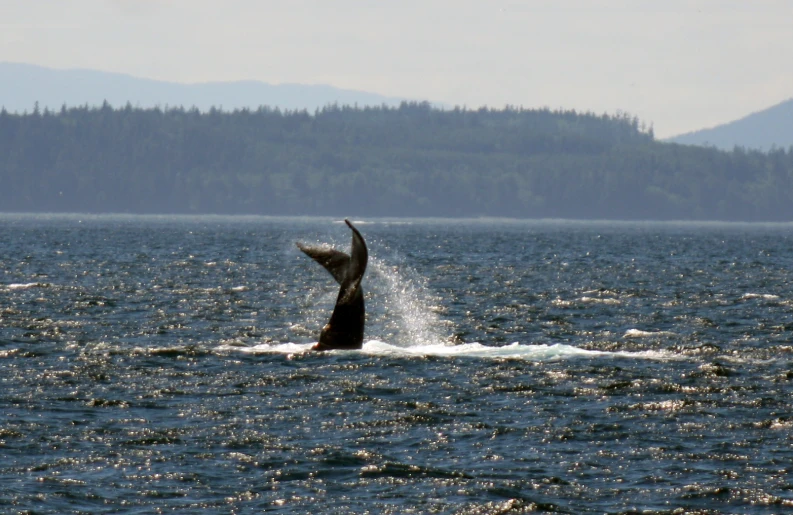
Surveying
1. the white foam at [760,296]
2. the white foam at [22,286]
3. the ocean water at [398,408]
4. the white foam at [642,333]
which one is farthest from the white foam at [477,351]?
the white foam at [22,286]

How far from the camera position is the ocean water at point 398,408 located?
1866 cm

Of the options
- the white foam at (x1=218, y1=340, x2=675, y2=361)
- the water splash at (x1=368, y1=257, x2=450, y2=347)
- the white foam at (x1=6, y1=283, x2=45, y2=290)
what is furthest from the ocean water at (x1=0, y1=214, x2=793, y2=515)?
the white foam at (x1=6, y1=283, x2=45, y2=290)

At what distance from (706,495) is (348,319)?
14784mm

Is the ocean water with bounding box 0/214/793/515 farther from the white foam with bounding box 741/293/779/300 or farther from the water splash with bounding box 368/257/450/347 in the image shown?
the white foam with bounding box 741/293/779/300

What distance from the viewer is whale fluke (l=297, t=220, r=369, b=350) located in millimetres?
29344

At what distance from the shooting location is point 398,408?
81.9 feet

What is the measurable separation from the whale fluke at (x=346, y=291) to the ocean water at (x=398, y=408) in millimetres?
805

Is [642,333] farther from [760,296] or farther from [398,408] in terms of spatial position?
[760,296]

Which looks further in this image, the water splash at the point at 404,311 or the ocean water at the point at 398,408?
the water splash at the point at 404,311

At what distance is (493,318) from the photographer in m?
45.0

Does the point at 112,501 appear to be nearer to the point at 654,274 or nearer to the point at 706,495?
the point at 706,495

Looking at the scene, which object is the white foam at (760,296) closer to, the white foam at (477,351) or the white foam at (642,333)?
the white foam at (642,333)

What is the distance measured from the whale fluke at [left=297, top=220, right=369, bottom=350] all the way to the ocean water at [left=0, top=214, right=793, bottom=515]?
0.81m

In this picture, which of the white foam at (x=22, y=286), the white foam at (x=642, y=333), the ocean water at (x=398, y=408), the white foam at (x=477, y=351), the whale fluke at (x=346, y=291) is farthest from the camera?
the white foam at (x=22, y=286)
